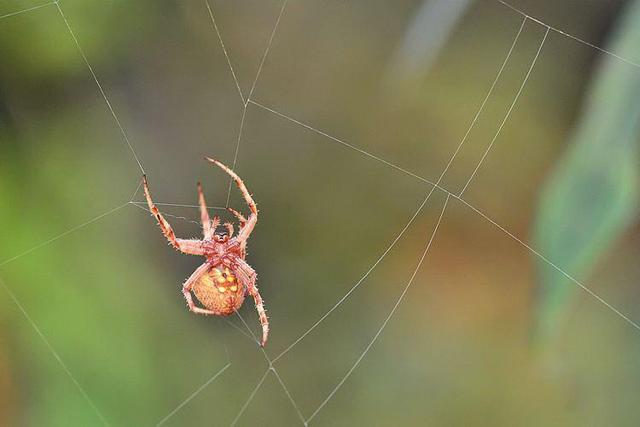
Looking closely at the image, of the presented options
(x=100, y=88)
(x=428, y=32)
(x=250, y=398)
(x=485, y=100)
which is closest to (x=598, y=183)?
(x=428, y=32)

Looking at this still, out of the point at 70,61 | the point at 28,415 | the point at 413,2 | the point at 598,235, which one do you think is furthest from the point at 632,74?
the point at 28,415

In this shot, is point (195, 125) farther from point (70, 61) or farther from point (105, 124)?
point (70, 61)

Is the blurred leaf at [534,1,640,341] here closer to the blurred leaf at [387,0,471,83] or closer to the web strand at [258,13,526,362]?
the blurred leaf at [387,0,471,83]

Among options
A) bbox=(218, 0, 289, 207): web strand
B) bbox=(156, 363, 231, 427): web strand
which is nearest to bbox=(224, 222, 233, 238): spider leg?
bbox=(218, 0, 289, 207): web strand

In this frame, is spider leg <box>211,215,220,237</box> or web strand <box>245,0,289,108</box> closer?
spider leg <box>211,215,220,237</box>

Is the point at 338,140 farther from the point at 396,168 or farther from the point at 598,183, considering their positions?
the point at 598,183

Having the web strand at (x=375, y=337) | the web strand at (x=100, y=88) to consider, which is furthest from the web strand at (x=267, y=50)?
the web strand at (x=375, y=337)
